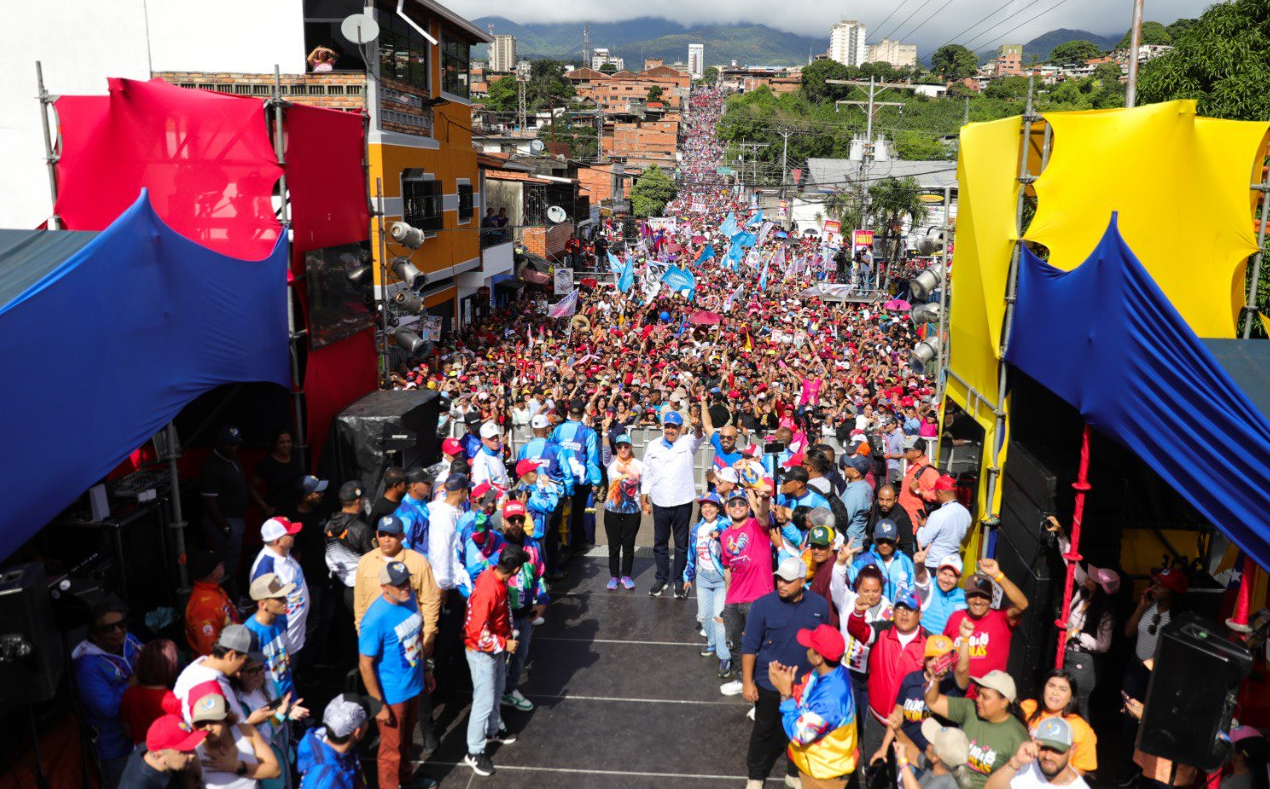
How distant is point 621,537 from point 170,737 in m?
5.43

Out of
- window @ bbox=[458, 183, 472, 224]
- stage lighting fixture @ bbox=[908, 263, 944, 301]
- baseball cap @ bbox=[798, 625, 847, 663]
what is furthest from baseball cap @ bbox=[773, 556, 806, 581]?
window @ bbox=[458, 183, 472, 224]

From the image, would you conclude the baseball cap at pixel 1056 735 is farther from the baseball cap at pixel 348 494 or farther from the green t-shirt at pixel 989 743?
the baseball cap at pixel 348 494

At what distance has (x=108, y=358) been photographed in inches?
224

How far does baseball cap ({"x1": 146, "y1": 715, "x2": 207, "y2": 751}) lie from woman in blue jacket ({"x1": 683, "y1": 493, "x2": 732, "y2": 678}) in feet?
13.5

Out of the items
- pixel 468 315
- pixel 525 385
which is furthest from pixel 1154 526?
pixel 468 315

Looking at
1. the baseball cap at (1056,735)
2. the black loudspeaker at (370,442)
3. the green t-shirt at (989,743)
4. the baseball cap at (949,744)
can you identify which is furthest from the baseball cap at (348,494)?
the baseball cap at (1056,735)

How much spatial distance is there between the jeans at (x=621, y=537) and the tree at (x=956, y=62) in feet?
588

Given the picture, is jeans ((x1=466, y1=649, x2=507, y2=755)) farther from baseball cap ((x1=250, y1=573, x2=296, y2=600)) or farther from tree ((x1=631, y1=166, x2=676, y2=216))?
tree ((x1=631, y1=166, x2=676, y2=216))

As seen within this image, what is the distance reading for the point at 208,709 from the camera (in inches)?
167

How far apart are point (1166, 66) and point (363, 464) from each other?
39.2 ft

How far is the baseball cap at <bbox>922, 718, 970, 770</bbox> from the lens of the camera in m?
4.48

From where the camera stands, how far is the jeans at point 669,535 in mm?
8938

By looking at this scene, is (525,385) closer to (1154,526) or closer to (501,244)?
(1154,526)

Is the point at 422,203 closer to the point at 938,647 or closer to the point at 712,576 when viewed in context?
the point at 712,576
